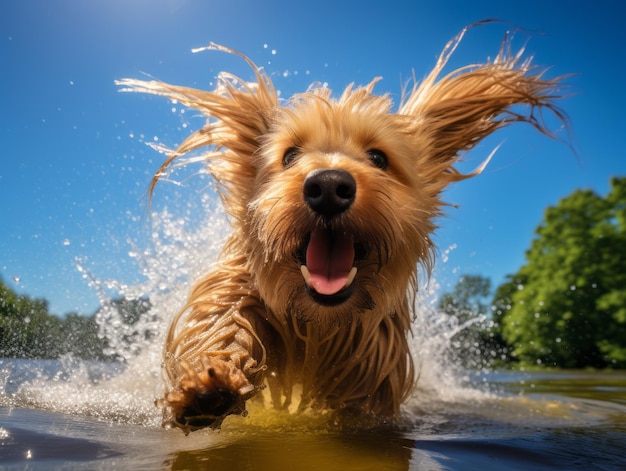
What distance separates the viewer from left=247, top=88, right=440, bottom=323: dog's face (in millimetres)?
3043

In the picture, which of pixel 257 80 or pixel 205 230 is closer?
pixel 257 80

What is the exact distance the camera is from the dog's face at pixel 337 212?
9.98 ft

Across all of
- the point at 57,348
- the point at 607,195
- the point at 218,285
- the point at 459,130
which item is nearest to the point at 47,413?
the point at 218,285

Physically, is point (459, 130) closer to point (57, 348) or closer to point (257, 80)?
point (257, 80)

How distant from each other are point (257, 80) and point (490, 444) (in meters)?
2.77

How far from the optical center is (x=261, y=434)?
10.0ft

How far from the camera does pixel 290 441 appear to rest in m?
2.90

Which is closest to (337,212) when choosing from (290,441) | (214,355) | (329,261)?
(329,261)

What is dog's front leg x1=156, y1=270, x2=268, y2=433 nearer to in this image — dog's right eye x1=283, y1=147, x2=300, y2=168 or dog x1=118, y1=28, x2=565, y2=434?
dog x1=118, y1=28, x2=565, y2=434

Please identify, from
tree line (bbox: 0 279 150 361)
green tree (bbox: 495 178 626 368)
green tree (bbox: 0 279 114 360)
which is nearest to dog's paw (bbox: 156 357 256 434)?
tree line (bbox: 0 279 150 361)

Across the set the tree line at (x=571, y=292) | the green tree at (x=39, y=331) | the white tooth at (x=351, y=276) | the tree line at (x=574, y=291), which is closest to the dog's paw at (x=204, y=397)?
the white tooth at (x=351, y=276)

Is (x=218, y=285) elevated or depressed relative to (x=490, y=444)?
elevated

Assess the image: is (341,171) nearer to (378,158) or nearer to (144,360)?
(378,158)

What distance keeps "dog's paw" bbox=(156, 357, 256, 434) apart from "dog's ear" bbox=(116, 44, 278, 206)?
1.47 metres
